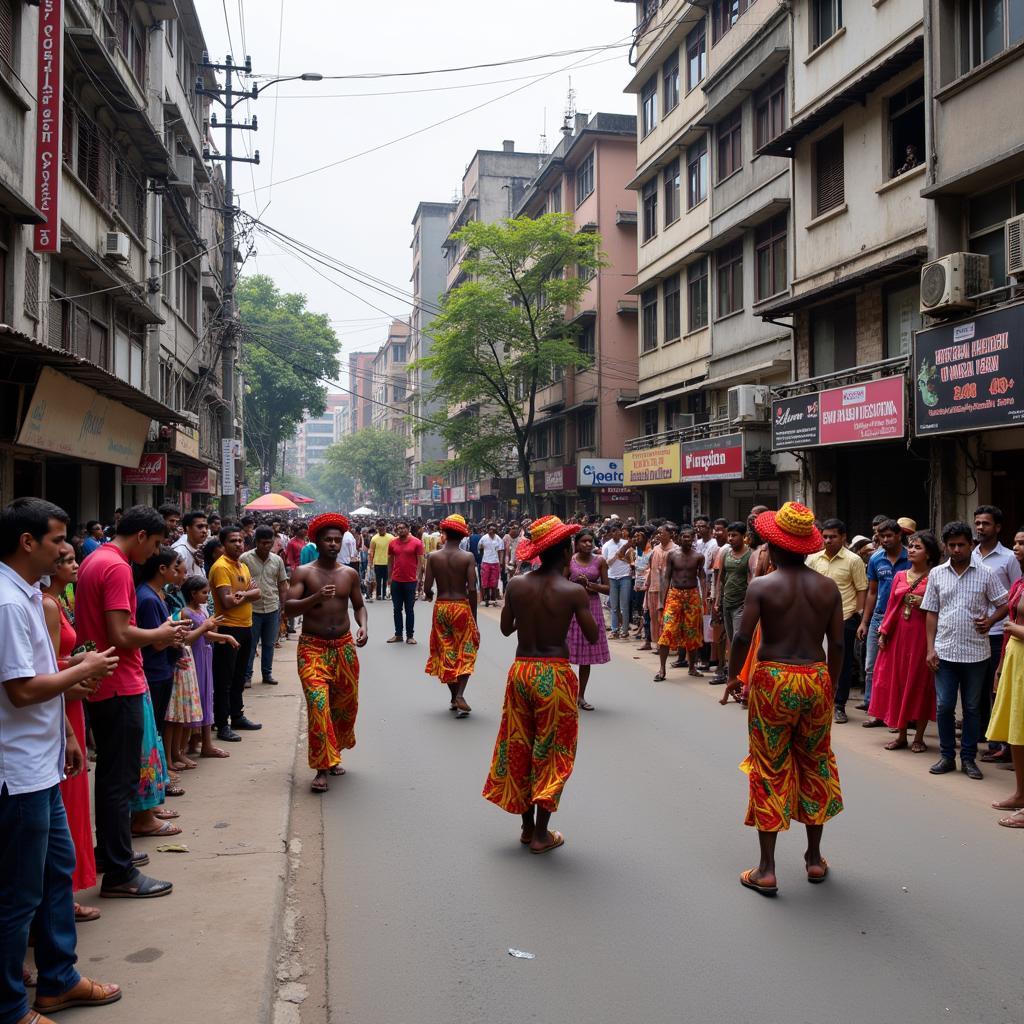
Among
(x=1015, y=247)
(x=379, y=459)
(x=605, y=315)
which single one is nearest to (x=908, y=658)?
(x=1015, y=247)

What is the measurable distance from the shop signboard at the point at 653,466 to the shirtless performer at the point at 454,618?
14.9 meters

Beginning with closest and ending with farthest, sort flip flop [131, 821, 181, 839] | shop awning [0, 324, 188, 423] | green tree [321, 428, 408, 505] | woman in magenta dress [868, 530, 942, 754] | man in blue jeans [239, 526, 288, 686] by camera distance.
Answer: flip flop [131, 821, 181, 839] < woman in magenta dress [868, 530, 942, 754] < shop awning [0, 324, 188, 423] < man in blue jeans [239, 526, 288, 686] < green tree [321, 428, 408, 505]

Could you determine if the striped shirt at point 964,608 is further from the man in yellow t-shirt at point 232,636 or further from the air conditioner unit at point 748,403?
the air conditioner unit at point 748,403

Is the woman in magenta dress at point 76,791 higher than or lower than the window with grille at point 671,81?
lower

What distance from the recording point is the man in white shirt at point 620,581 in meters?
16.6

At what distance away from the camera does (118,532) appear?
5.29 meters

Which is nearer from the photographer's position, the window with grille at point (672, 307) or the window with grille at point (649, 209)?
the window with grille at point (672, 307)

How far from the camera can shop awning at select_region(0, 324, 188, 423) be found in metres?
9.41

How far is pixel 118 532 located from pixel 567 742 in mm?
2836

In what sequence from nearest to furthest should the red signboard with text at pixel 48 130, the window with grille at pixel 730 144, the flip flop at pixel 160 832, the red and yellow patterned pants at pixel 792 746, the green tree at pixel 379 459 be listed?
1. the red and yellow patterned pants at pixel 792 746
2. the flip flop at pixel 160 832
3. the red signboard with text at pixel 48 130
4. the window with grille at pixel 730 144
5. the green tree at pixel 379 459

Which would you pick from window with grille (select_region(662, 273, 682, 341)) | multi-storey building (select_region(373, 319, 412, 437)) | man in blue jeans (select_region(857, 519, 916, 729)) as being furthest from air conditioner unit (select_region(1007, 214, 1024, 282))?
multi-storey building (select_region(373, 319, 412, 437))

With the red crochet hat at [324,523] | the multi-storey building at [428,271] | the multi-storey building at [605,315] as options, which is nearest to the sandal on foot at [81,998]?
the red crochet hat at [324,523]

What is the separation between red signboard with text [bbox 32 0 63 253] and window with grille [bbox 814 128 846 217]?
12.9 meters

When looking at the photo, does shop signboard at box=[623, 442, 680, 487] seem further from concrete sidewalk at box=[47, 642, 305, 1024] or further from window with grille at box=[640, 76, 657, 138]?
concrete sidewalk at box=[47, 642, 305, 1024]
